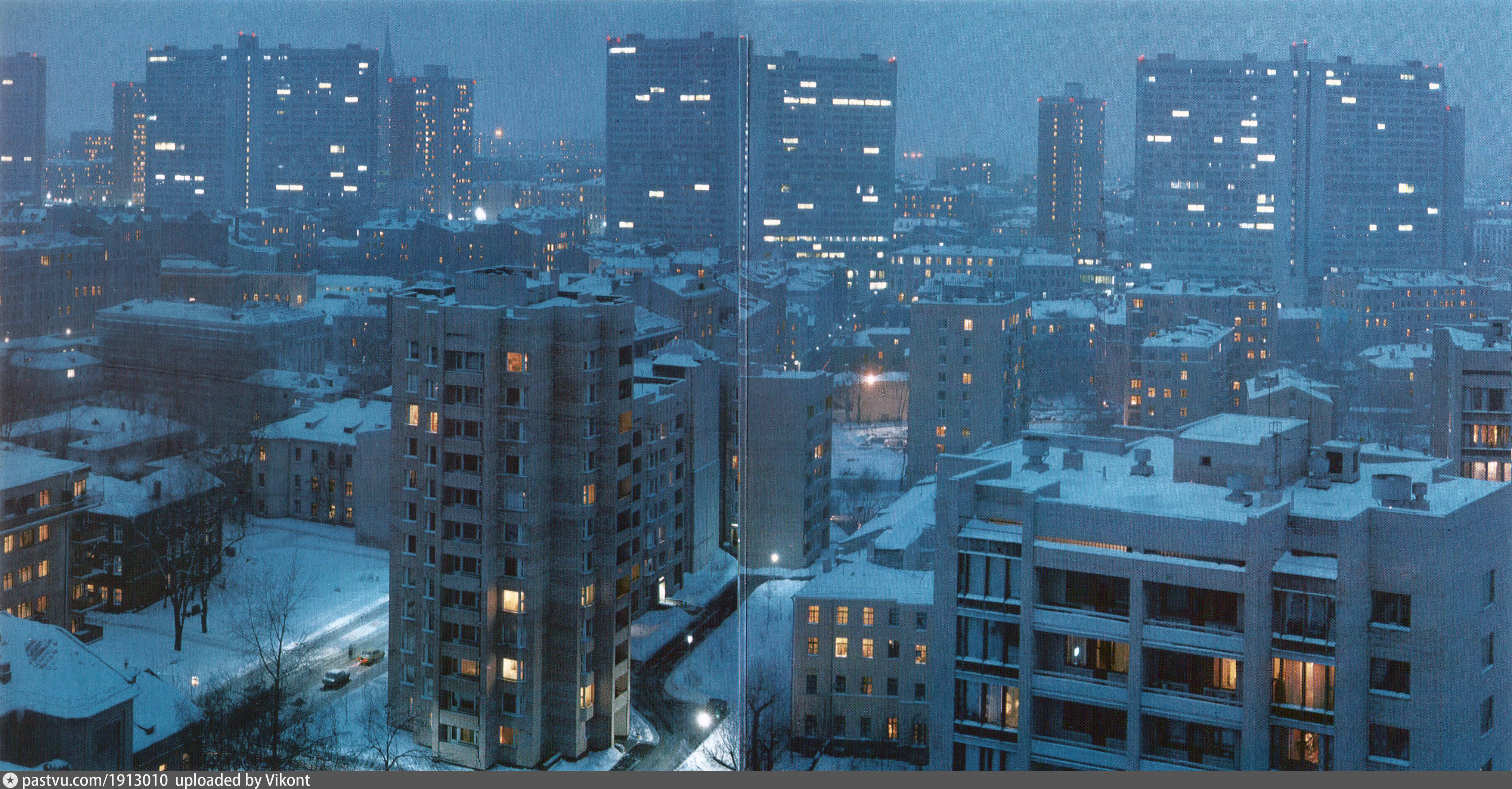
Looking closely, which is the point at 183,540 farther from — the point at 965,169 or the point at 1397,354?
the point at 1397,354

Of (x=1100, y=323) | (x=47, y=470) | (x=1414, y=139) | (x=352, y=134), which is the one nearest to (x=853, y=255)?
(x=1100, y=323)

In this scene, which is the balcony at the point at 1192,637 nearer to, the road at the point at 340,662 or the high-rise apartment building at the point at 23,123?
the road at the point at 340,662

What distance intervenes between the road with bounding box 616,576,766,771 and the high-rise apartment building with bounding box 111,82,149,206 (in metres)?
2.84

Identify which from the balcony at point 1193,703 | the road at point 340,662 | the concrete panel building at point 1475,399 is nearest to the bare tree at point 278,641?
the road at point 340,662

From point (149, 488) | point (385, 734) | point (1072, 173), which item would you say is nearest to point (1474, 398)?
point (1072, 173)

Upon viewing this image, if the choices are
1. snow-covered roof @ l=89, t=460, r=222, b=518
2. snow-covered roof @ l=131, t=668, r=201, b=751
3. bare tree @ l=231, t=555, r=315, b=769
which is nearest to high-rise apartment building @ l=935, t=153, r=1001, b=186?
bare tree @ l=231, t=555, r=315, b=769

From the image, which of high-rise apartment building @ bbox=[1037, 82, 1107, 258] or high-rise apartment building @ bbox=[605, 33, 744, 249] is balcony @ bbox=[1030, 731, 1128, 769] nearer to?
high-rise apartment building @ bbox=[1037, 82, 1107, 258]

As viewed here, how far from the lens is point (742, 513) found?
5.38 meters

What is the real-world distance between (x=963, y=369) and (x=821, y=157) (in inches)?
35.8

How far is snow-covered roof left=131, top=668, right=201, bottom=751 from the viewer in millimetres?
4453

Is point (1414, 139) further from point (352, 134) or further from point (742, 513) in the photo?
point (352, 134)

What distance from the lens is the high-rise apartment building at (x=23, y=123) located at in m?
5.21

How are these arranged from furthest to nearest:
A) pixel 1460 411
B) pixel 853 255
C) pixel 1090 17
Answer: pixel 853 255
pixel 1090 17
pixel 1460 411

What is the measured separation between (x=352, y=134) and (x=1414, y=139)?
3.95m
